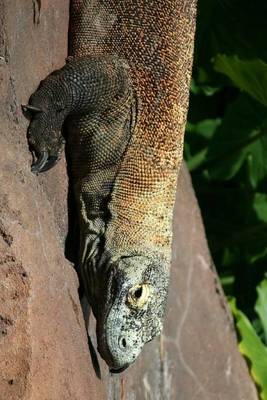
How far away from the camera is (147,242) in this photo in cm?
374

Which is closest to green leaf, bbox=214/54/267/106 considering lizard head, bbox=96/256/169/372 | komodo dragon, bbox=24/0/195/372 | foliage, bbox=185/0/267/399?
foliage, bbox=185/0/267/399

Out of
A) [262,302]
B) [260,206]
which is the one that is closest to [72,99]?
[262,302]

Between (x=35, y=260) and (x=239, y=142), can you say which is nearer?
(x=35, y=260)

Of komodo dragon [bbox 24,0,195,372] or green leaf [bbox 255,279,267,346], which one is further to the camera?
green leaf [bbox 255,279,267,346]

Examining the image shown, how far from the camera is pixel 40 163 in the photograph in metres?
3.28

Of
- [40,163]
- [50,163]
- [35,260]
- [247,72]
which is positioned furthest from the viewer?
[247,72]

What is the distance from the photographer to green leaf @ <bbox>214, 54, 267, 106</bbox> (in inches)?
173

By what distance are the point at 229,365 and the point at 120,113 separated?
2.16m

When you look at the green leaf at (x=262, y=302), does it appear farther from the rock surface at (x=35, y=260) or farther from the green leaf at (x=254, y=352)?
the rock surface at (x=35, y=260)

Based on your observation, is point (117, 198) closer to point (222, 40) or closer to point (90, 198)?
point (90, 198)

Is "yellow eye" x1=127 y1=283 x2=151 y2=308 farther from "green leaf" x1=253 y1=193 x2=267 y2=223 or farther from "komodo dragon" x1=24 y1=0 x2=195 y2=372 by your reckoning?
"green leaf" x1=253 y1=193 x2=267 y2=223

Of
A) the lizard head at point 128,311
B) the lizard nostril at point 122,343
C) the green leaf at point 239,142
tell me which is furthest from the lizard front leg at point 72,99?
the green leaf at point 239,142

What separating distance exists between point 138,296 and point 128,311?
0.26ft

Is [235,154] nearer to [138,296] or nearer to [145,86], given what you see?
A: [145,86]
